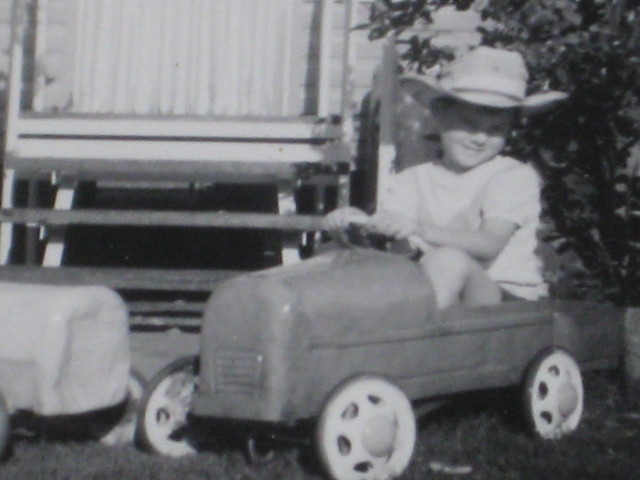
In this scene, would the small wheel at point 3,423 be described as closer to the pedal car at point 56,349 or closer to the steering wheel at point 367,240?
the pedal car at point 56,349

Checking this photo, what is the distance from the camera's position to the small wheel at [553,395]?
3701 mm

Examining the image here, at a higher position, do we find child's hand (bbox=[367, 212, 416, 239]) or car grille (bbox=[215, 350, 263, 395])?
child's hand (bbox=[367, 212, 416, 239])

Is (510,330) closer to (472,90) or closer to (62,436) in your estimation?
(472,90)

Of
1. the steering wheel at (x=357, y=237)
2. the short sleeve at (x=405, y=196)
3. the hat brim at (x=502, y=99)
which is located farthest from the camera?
the short sleeve at (x=405, y=196)

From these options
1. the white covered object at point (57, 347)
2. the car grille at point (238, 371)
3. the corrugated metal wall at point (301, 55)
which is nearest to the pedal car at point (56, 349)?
the white covered object at point (57, 347)

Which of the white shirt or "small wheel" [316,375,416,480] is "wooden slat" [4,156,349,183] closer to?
the white shirt

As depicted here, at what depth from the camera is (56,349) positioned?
333 centimetres

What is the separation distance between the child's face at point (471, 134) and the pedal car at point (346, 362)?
0.64m

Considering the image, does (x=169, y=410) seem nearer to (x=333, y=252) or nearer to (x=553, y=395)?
(x=333, y=252)

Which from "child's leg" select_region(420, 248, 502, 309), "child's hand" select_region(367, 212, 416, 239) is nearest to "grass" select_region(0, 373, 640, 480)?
"child's leg" select_region(420, 248, 502, 309)

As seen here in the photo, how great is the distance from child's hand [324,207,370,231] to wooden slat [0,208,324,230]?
1.56 meters

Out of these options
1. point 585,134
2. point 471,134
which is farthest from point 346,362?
point 585,134

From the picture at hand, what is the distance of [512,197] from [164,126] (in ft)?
8.01

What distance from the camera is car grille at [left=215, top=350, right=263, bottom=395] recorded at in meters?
3.19
